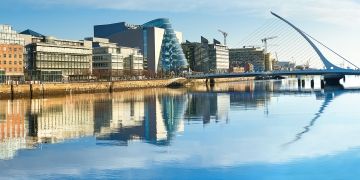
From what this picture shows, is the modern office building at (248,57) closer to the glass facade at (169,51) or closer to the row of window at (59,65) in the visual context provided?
the glass facade at (169,51)

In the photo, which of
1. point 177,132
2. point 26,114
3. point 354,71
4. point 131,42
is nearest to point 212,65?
point 131,42

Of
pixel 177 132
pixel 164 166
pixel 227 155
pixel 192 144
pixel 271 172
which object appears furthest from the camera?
pixel 177 132

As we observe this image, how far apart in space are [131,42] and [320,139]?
94.1 metres

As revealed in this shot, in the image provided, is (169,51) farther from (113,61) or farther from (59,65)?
(59,65)

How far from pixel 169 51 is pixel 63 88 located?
5684 cm

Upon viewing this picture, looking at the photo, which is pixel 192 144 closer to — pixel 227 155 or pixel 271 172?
pixel 227 155

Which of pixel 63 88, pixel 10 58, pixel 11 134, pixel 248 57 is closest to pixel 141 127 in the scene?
pixel 11 134

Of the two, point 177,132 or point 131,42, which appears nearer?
point 177,132

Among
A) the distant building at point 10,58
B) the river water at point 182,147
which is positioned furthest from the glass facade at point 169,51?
the river water at point 182,147

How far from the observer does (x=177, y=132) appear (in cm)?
2131

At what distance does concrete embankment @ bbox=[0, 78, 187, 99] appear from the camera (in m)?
52.9

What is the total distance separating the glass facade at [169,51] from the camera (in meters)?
116

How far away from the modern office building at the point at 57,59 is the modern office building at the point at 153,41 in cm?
2467

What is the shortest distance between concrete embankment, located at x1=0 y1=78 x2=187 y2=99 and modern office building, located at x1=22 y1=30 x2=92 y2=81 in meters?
6.14
